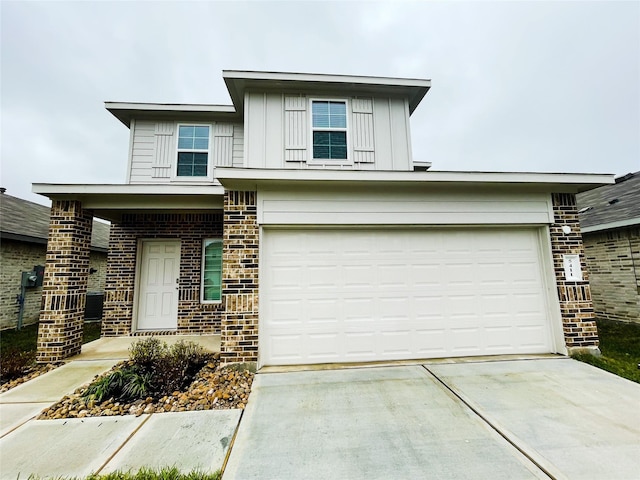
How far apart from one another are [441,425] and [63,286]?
618 centimetres

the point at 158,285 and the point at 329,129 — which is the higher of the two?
the point at 329,129

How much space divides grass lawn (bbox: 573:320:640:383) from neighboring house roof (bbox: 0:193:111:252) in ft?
42.8

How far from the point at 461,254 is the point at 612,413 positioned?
2526 millimetres

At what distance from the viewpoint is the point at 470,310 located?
4676 millimetres

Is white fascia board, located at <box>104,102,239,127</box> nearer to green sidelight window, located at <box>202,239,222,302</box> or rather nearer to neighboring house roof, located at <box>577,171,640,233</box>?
green sidelight window, located at <box>202,239,222,302</box>

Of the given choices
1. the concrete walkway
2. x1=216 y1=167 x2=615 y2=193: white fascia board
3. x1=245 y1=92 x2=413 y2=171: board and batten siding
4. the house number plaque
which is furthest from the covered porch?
the house number plaque

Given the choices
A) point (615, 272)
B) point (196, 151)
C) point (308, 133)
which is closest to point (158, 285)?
point (196, 151)

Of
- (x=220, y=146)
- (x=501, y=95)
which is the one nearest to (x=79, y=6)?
(x=220, y=146)

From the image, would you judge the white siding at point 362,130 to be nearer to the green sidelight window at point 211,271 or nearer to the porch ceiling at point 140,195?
the porch ceiling at point 140,195

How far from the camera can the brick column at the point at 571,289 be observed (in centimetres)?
458

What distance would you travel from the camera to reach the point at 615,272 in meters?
7.02

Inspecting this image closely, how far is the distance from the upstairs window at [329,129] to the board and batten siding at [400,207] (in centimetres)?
205

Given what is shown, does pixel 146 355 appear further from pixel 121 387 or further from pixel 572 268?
pixel 572 268

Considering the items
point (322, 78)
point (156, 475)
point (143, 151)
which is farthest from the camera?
point (143, 151)
